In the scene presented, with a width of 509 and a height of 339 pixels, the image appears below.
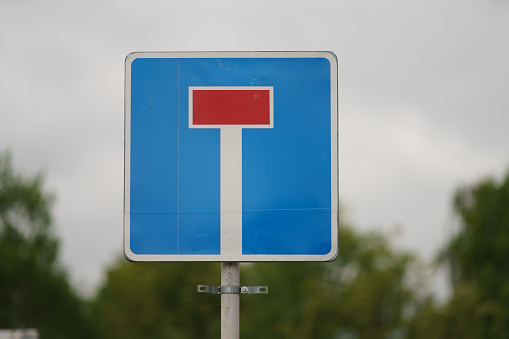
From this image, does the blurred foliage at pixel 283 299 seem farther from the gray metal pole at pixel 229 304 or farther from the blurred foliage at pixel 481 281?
the gray metal pole at pixel 229 304

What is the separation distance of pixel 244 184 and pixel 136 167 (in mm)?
495

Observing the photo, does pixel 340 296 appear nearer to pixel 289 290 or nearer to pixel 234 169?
pixel 289 290

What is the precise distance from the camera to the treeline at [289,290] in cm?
3189

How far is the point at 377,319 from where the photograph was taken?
35.1m

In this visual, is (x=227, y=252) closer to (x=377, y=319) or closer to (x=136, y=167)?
(x=136, y=167)

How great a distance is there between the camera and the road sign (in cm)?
291

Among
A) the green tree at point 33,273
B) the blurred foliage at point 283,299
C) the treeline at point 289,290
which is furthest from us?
the blurred foliage at point 283,299

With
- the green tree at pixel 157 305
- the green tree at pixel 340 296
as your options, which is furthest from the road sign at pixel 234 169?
the green tree at pixel 157 305

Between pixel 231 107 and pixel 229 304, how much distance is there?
0.87m

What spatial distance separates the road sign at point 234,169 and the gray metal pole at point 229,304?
6 cm

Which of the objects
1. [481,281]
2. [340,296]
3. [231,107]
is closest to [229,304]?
[231,107]

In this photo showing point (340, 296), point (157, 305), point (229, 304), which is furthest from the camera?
point (157, 305)

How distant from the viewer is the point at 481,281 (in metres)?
32.1

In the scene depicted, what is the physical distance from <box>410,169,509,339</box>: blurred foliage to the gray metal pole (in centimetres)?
3022
